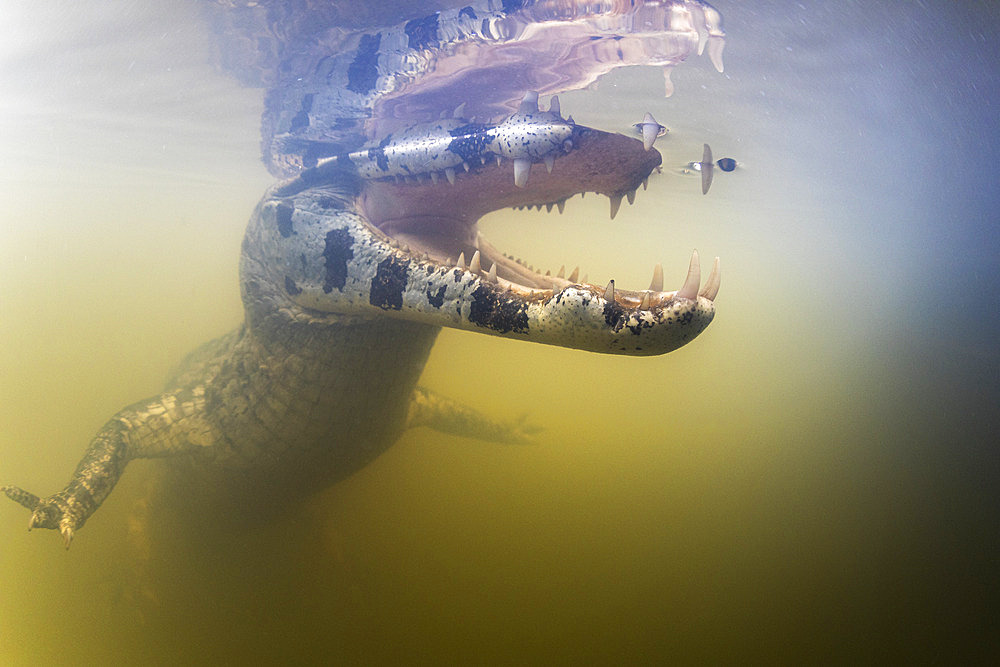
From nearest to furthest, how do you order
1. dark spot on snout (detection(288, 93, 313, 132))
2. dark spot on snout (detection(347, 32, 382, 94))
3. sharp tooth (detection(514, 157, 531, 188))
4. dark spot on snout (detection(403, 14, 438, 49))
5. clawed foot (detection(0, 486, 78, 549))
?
sharp tooth (detection(514, 157, 531, 188)) → clawed foot (detection(0, 486, 78, 549)) → dark spot on snout (detection(403, 14, 438, 49)) → dark spot on snout (detection(347, 32, 382, 94)) → dark spot on snout (detection(288, 93, 313, 132))

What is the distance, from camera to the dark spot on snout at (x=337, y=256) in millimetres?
2193

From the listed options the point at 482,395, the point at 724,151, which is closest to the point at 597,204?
the point at 724,151

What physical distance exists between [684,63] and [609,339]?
4.21 m

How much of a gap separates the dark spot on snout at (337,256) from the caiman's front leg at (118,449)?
150cm

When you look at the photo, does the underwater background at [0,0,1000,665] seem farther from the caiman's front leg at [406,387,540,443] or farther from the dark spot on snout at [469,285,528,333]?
the dark spot on snout at [469,285,528,333]

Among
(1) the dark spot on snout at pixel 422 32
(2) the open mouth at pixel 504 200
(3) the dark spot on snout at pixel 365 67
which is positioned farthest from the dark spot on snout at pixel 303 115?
(2) the open mouth at pixel 504 200

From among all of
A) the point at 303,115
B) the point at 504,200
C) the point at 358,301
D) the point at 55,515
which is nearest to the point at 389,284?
the point at 358,301

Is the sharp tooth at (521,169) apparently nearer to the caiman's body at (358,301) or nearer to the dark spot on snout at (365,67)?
the caiman's body at (358,301)

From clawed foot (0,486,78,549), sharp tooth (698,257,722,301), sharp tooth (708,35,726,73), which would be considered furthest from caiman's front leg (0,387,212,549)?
sharp tooth (708,35,726,73)

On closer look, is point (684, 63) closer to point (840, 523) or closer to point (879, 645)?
point (840, 523)

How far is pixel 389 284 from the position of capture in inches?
79.2

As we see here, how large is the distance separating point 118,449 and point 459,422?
2457mm

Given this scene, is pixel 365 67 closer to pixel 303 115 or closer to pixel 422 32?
pixel 422 32

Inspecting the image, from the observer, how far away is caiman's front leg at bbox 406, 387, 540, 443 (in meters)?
3.85
